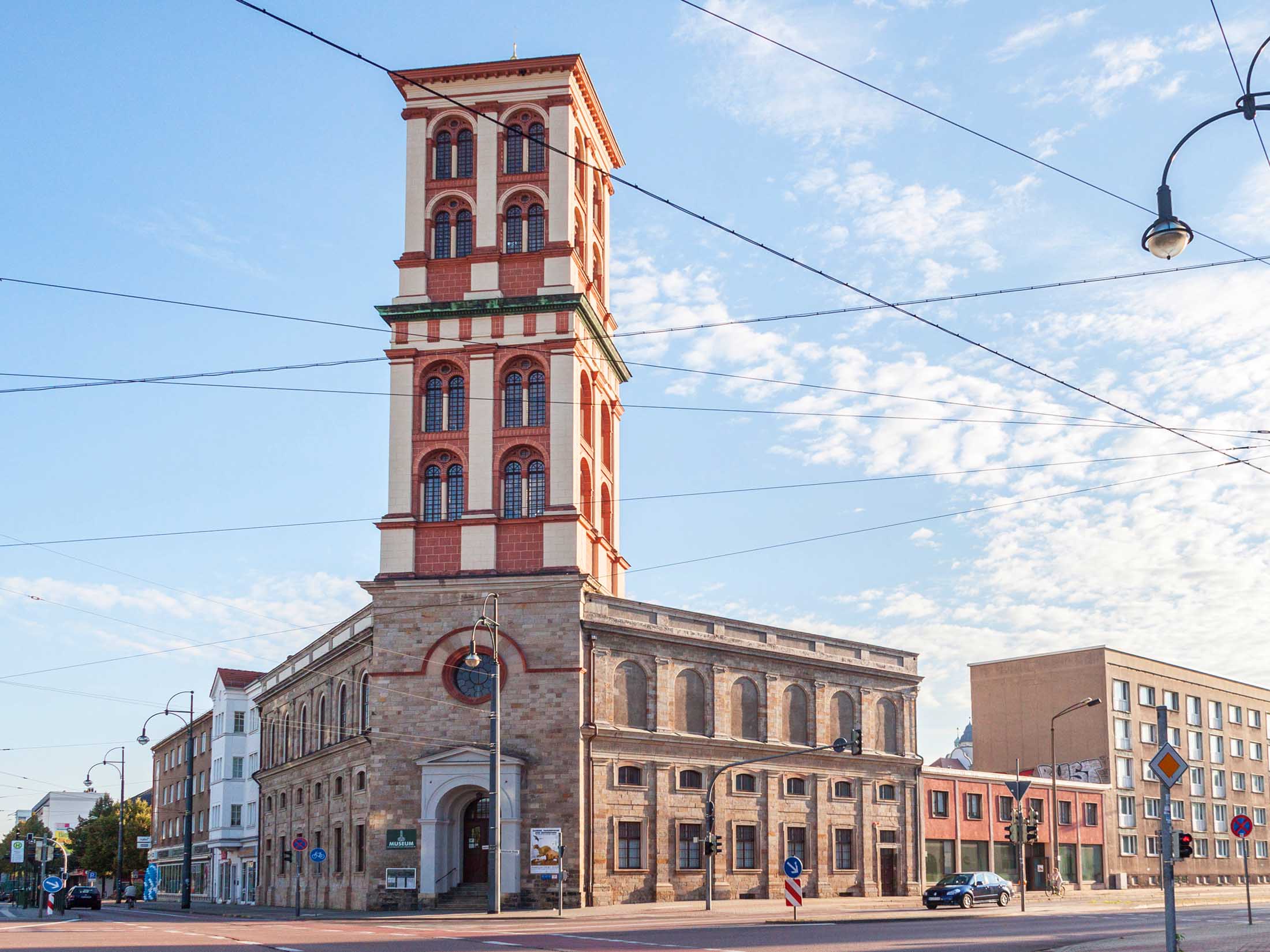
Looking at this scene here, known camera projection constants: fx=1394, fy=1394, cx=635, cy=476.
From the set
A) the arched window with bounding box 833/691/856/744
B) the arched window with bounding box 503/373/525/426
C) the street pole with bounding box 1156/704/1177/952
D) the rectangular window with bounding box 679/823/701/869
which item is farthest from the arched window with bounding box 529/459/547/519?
the street pole with bounding box 1156/704/1177/952

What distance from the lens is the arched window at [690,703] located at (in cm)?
5697

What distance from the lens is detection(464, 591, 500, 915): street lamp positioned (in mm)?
45938

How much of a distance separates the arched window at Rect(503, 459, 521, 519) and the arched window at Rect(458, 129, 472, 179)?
499 inches

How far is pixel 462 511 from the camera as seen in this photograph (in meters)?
55.2

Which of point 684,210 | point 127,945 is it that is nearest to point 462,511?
point 127,945

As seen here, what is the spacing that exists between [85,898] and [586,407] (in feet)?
123

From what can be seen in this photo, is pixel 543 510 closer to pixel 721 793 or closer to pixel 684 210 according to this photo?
pixel 721 793

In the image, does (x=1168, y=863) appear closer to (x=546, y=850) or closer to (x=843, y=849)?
(x=546, y=850)

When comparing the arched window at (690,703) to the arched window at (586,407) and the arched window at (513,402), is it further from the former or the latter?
the arched window at (513,402)

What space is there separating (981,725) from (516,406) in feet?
180

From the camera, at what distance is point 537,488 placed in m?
55.4

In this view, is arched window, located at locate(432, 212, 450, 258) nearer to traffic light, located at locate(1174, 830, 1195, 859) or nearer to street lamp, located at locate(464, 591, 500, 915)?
street lamp, located at locate(464, 591, 500, 915)

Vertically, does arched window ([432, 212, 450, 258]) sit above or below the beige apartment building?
above

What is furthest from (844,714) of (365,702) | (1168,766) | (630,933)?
(1168,766)
